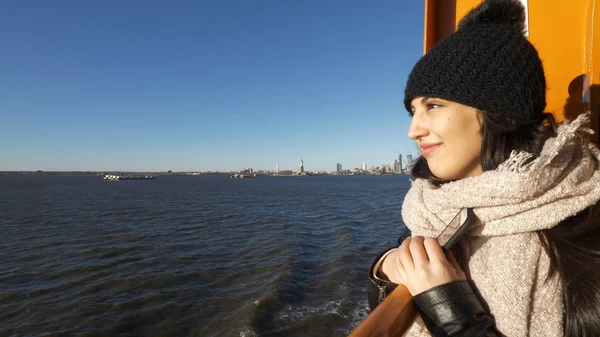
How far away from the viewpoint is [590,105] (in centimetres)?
199

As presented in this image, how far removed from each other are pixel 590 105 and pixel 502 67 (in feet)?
4.32

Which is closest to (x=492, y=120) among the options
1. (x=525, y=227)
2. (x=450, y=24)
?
(x=525, y=227)

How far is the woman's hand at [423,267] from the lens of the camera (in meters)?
1.07

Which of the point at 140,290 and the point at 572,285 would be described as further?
the point at 140,290

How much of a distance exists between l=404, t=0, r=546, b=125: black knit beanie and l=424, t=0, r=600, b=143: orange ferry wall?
1139 millimetres

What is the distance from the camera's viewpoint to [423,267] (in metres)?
1.09

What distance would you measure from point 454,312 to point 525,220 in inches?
17.6

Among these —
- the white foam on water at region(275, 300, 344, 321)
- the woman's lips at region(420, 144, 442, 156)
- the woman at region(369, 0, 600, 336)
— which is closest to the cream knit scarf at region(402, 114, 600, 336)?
the woman at region(369, 0, 600, 336)

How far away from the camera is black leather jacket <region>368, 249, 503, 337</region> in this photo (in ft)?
3.34

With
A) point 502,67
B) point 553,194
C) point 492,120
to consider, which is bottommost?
point 553,194

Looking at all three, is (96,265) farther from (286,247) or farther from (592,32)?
(592,32)

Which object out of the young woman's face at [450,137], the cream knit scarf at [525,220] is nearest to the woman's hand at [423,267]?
the cream knit scarf at [525,220]

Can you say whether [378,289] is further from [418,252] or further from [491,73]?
[491,73]

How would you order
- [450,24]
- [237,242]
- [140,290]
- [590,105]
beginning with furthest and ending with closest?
[237,242]
[140,290]
[450,24]
[590,105]
